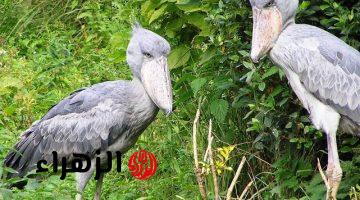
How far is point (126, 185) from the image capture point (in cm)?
745

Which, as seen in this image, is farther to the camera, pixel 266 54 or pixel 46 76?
pixel 46 76

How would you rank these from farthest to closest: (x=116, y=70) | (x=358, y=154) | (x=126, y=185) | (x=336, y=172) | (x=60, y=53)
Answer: (x=60, y=53)
(x=116, y=70)
(x=126, y=185)
(x=358, y=154)
(x=336, y=172)

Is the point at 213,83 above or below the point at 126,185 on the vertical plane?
above

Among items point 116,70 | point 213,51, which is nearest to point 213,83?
point 213,51

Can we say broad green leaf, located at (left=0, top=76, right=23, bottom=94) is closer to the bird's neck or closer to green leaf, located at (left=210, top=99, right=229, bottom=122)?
green leaf, located at (left=210, top=99, right=229, bottom=122)

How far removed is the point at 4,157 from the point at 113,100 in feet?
3.21

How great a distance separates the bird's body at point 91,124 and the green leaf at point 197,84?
274mm

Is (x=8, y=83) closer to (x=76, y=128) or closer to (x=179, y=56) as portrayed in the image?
(x=179, y=56)

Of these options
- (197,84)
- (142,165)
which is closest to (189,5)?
(197,84)

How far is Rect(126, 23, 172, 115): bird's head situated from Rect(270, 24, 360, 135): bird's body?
28.8 inches

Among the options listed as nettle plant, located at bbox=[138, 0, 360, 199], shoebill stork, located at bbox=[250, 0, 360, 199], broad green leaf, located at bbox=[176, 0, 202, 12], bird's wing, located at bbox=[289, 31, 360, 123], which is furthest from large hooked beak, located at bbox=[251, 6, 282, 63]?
broad green leaf, located at bbox=[176, 0, 202, 12]

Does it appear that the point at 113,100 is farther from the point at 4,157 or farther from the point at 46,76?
the point at 46,76

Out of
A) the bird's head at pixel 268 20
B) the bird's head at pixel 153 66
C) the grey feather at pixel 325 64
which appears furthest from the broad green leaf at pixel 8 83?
the grey feather at pixel 325 64

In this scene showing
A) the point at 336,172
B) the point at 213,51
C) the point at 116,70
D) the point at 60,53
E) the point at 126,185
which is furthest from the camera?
the point at 60,53
